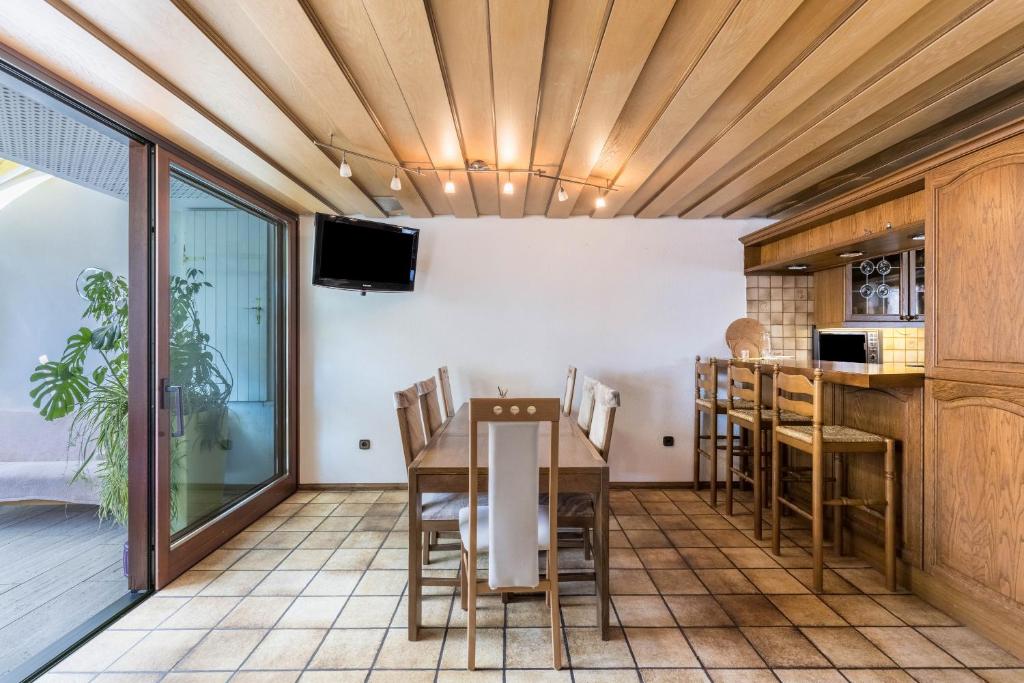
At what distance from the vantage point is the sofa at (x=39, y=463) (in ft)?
9.22

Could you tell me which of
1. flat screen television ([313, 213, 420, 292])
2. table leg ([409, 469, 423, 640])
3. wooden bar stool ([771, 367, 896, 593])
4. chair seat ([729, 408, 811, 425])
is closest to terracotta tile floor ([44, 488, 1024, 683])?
table leg ([409, 469, 423, 640])

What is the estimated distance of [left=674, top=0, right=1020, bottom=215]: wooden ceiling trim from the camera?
4.73 feet

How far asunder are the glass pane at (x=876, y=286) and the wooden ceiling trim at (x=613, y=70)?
247cm

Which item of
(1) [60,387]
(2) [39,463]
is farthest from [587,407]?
(2) [39,463]

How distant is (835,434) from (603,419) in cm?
134

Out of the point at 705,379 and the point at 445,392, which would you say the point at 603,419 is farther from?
the point at 705,379

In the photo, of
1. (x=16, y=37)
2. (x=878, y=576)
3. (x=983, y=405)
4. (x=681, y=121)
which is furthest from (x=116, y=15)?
(x=878, y=576)

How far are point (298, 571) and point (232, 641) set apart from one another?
563 millimetres

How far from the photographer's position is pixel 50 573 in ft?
7.80

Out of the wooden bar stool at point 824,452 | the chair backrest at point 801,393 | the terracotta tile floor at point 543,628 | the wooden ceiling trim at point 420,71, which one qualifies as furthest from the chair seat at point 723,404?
the wooden ceiling trim at point 420,71

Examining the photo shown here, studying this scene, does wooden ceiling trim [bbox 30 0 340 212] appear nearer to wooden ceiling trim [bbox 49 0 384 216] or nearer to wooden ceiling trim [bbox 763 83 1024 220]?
wooden ceiling trim [bbox 49 0 384 216]

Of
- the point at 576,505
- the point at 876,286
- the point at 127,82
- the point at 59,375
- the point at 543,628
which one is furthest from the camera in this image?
the point at 876,286

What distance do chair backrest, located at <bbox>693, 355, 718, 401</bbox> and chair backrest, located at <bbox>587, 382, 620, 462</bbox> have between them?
133 cm

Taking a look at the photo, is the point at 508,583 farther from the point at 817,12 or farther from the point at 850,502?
the point at 817,12
